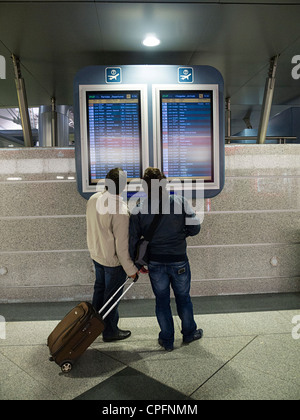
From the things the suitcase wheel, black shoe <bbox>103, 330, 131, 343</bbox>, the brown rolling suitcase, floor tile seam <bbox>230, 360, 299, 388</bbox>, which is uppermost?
the brown rolling suitcase

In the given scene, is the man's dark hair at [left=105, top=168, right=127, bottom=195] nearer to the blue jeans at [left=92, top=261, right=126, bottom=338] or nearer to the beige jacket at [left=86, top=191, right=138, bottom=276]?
the beige jacket at [left=86, top=191, right=138, bottom=276]

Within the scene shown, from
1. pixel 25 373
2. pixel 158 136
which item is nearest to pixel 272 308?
pixel 158 136

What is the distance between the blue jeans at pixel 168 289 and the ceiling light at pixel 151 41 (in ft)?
9.67

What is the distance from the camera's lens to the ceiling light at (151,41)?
417 centimetres

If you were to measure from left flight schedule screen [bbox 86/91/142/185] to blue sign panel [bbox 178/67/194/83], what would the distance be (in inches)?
24.4

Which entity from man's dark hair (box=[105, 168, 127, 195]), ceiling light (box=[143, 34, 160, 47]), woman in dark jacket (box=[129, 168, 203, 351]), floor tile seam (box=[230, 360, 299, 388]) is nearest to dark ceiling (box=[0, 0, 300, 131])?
ceiling light (box=[143, 34, 160, 47])

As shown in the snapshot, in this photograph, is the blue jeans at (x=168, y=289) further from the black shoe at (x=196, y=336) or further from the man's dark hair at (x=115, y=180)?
the man's dark hair at (x=115, y=180)

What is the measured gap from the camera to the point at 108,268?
3326mm

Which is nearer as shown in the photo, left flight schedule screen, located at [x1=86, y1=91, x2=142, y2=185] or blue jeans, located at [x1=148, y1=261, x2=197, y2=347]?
blue jeans, located at [x1=148, y1=261, x2=197, y2=347]

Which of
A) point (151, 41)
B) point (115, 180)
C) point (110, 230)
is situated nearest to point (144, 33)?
point (151, 41)

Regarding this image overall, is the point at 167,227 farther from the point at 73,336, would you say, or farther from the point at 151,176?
the point at 73,336

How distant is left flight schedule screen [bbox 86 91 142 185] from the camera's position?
427 cm

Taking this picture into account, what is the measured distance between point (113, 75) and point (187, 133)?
125 centimetres
